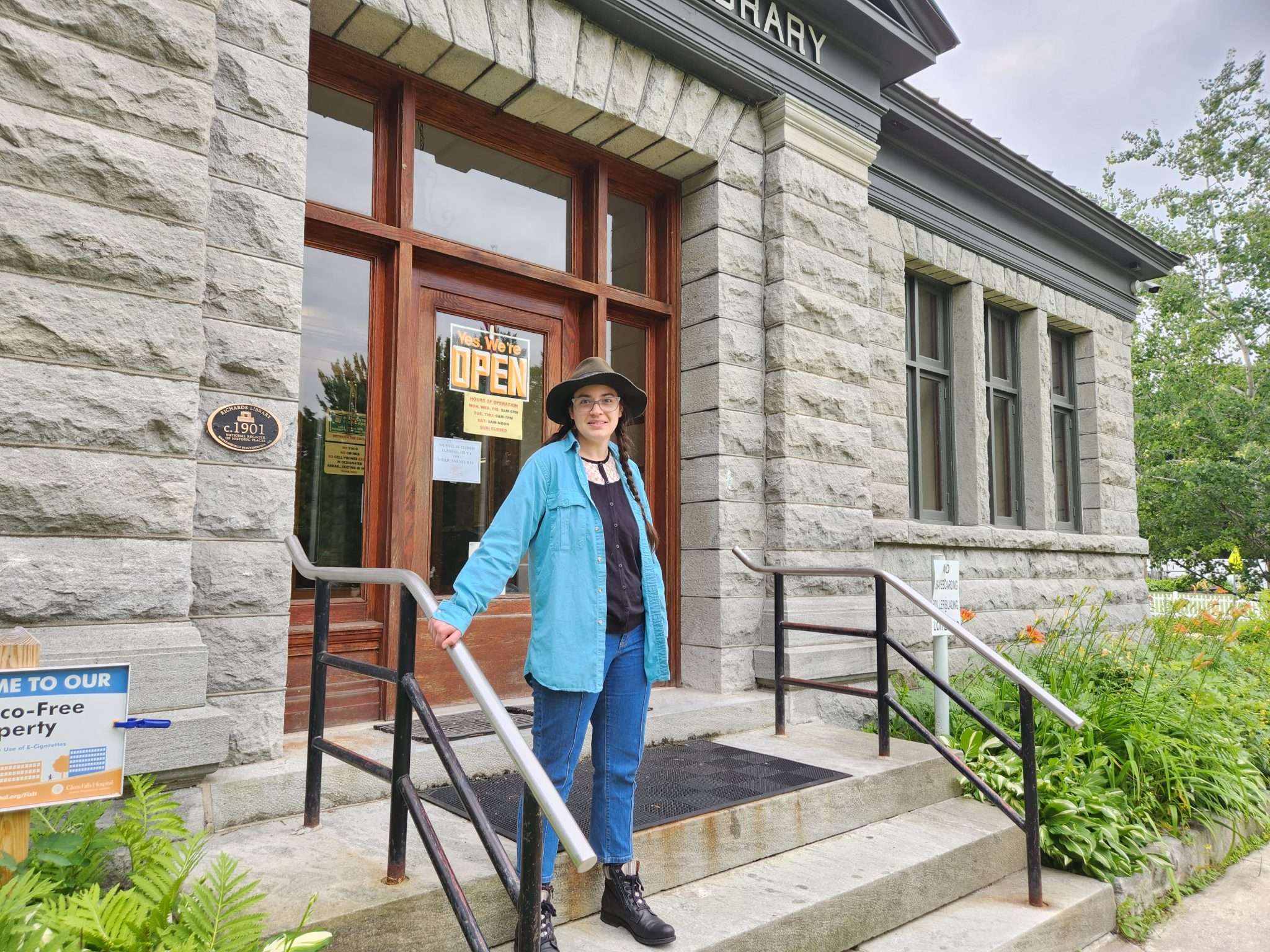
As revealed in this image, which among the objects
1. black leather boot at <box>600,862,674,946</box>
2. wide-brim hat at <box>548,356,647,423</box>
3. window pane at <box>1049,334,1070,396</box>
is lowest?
black leather boot at <box>600,862,674,946</box>

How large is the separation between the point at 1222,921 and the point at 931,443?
176 inches

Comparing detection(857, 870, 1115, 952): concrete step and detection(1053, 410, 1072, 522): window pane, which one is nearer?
detection(857, 870, 1115, 952): concrete step

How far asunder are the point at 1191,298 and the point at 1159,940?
23.4 metres

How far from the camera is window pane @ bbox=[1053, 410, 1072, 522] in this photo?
382 inches

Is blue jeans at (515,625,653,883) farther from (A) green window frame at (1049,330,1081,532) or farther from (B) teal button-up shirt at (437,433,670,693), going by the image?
(A) green window frame at (1049,330,1081,532)

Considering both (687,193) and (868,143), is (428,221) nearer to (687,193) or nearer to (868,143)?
(687,193)

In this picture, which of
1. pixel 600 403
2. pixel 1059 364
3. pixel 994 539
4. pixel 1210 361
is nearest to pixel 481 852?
pixel 600 403

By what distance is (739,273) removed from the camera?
591cm

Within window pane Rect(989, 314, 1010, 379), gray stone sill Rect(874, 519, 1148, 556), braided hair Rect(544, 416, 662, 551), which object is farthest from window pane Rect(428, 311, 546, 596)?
window pane Rect(989, 314, 1010, 379)

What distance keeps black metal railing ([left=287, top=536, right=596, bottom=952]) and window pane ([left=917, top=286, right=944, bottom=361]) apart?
631 centimetres

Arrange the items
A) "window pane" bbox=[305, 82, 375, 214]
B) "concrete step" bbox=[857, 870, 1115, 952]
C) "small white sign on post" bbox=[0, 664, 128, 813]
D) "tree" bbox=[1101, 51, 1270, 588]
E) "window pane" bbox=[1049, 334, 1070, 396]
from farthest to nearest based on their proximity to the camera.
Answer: "tree" bbox=[1101, 51, 1270, 588], "window pane" bbox=[1049, 334, 1070, 396], "window pane" bbox=[305, 82, 375, 214], "concrete step" bbox=[857, 870, 1115, 952], "small white sign on post" bbox=[0, 664, 128, 813]

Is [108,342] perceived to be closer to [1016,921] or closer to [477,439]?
[477,439]

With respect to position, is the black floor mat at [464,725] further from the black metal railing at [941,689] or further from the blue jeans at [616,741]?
the black metal railing at [941,689]

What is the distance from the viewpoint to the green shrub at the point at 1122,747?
4672 mm
